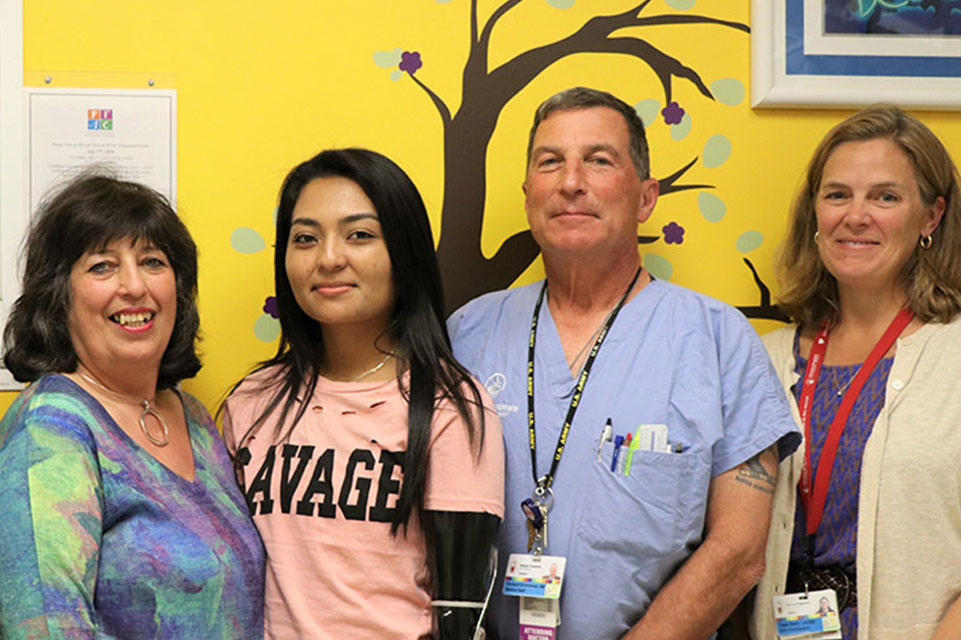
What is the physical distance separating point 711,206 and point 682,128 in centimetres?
20

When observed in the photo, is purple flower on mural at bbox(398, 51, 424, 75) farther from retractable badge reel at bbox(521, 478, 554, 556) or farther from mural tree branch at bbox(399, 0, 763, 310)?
retractable badge reel at bbox(521, 478, 554, 556)

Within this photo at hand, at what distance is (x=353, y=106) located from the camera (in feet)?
7.39

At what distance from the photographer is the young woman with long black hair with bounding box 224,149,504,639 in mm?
1654

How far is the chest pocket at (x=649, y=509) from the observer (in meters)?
1.78

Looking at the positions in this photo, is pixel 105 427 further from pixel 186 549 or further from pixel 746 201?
pixel 746 201

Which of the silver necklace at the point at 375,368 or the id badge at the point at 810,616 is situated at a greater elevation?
the silver necklace at the point at 375,368

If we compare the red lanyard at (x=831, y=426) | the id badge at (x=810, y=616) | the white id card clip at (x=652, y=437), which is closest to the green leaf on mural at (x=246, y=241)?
the white id card clip at (x=652, y=437)

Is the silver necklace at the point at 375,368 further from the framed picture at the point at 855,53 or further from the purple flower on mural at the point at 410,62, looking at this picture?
the framed picture at the point at 855,53

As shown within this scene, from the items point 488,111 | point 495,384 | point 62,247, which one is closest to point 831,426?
point 495,384

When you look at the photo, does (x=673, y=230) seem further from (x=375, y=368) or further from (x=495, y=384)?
(x=375, y=368)

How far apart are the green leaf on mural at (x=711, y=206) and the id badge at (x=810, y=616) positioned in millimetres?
893

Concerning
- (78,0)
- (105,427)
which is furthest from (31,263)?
(78,0)

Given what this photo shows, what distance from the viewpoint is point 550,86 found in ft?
7.47

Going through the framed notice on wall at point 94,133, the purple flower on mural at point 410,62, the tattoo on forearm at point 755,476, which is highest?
the purple flower on mural at point 410,62
